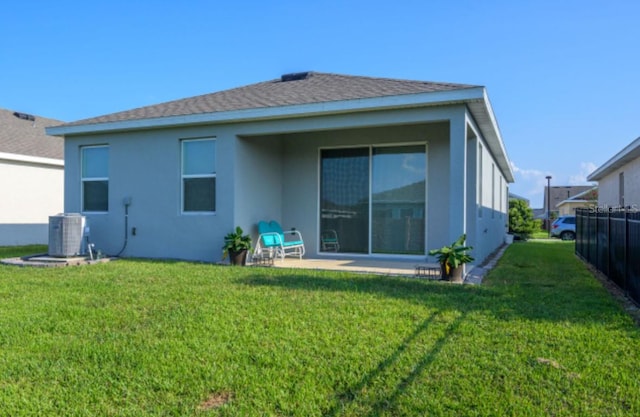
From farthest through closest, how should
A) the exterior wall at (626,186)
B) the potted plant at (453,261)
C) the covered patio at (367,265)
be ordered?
the exterior wall at (626,186), the covered patio at (367,265), the potted plant at (453,261)

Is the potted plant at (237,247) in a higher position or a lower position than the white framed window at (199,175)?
lower

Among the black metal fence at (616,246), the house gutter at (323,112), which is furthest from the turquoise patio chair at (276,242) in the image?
the black metal fence at (616,246)

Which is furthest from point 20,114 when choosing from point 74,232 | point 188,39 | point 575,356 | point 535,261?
point 575,356

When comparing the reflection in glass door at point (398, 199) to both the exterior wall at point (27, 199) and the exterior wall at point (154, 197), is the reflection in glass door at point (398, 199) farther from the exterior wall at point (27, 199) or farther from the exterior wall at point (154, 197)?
the exterior wall at point (27, 199)

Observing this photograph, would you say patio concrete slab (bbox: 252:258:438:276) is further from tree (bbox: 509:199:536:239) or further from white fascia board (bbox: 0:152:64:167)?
tree (bbox: 509:199:536:239)

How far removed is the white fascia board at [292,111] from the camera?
677 cm

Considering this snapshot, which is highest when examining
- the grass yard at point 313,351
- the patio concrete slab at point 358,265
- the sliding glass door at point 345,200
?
the sliding glass door at point 345,200

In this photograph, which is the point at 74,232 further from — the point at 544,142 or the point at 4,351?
the point at 544,142

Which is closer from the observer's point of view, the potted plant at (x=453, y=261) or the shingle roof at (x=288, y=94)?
the potted plant at (x=453, y=261)

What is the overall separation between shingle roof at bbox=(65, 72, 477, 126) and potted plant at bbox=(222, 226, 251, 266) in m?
2.46

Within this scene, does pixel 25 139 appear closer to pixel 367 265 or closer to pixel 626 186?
pixel 367 265

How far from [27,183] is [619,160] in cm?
1927

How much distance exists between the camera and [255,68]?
16.7m

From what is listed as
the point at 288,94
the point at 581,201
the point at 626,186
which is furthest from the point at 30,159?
the point at 581,201
